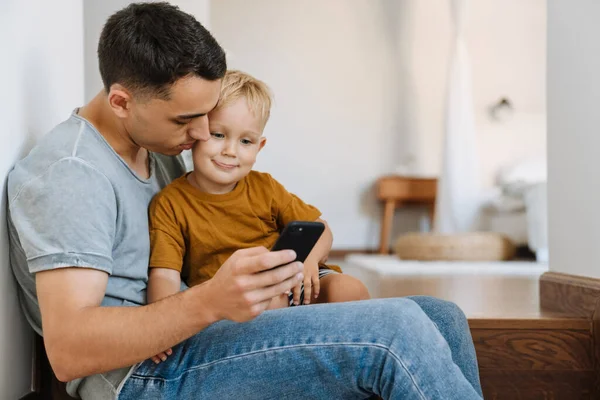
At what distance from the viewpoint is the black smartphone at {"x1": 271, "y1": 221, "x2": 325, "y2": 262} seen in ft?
3.64

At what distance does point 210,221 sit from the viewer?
1509 millimetres

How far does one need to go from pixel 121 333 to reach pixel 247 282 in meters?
0.21

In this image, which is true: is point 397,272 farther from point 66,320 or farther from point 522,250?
point 66,320

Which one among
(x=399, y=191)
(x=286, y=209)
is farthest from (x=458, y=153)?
(x=286, y=209)

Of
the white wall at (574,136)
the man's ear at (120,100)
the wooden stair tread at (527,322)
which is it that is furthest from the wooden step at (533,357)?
the man's ear at (120,100)

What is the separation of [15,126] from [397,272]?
291cm

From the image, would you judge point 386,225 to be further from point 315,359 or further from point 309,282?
point 315,359

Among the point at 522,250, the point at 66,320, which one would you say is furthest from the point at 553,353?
the point at 522,250

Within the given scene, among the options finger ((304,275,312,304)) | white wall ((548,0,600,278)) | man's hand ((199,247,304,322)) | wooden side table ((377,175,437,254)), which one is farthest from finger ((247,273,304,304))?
wooden side table ((377,175,437,254))

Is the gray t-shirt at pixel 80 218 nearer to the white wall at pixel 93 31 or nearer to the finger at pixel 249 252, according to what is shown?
the finger at pixel 249 252

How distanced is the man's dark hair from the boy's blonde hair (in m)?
0.22

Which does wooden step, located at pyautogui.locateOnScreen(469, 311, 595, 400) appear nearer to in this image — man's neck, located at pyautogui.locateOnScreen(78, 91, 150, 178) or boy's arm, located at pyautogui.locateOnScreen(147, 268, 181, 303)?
boy's arm, located at pyautogui.locateOnScreen(147, 268, 181, 303)

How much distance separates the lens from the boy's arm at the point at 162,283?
1.34 m

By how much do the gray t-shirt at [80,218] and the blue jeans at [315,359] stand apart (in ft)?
0.35
